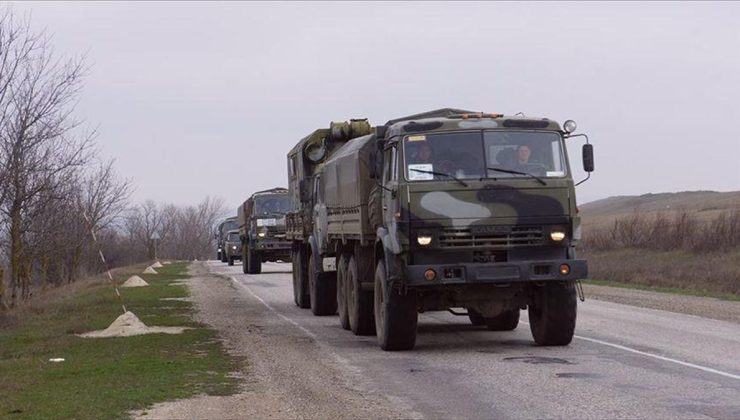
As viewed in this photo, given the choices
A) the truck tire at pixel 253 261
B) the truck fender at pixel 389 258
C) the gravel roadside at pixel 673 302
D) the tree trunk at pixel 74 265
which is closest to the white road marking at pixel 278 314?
the truck fender at pixel 389 258

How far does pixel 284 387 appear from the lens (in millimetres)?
11273

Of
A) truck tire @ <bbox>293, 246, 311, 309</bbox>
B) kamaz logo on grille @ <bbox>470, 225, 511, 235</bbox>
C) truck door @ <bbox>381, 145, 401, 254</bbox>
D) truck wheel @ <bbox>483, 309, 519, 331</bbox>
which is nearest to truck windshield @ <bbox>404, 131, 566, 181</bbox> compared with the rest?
truck door @ <bbox>381, 145, 401, 254</bbox>

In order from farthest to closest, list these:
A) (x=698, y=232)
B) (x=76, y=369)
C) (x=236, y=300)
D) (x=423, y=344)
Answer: (x=698, y=232) → (x=236, y=300) → (x=423, y=344) → (x=76, y=369)

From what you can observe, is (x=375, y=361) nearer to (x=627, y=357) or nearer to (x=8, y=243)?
(x=627, y=357)

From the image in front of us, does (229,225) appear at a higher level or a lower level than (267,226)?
higher

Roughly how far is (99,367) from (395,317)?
150 inches

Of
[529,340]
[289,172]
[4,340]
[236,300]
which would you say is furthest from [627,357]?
[236,300]

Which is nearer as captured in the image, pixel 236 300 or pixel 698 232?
pixel 236 300

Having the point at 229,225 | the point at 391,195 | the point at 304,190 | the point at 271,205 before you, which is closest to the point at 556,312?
the point at 391,195

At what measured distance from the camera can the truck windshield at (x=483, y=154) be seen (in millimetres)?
13586

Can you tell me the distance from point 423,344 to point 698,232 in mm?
28595

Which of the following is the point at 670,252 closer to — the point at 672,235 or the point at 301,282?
the point at 672,235

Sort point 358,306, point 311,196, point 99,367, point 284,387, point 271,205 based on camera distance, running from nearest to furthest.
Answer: point 284,387 < point 99,367 < point 358,306 < point 311,196 < point 271,205

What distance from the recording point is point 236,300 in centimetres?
2633
